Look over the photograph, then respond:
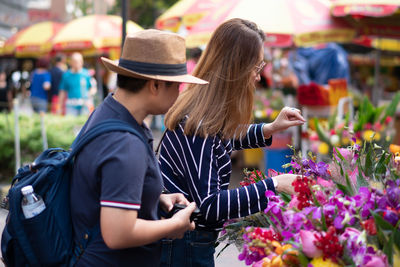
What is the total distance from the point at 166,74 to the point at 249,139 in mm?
985

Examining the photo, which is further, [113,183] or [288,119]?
[288,119]

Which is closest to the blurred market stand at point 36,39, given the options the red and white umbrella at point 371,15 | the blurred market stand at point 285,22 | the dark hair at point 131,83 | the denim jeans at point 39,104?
the denim jeans at point 39,104

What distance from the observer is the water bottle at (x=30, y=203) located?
6.02ft

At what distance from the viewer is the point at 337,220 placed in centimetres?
171

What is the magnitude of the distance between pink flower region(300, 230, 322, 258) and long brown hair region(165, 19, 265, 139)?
71cm

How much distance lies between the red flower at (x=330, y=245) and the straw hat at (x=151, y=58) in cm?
65

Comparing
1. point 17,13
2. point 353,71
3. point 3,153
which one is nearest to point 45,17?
point 17,13

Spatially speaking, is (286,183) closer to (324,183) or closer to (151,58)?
(324,183)

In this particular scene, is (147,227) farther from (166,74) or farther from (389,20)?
(389,20)

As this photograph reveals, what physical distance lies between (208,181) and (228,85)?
1.32ft

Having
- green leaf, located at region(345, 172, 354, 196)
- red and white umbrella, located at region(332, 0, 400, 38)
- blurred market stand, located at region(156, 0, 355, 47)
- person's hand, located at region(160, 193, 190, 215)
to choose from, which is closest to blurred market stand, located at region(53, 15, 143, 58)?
blurred market stand, located at region(156, 0, 355, 47)

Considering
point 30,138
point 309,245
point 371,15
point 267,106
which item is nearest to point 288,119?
point 309,245

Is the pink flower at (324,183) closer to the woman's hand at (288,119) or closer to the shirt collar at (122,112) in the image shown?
the shirt collar at (122,112)

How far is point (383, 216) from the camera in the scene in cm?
172
